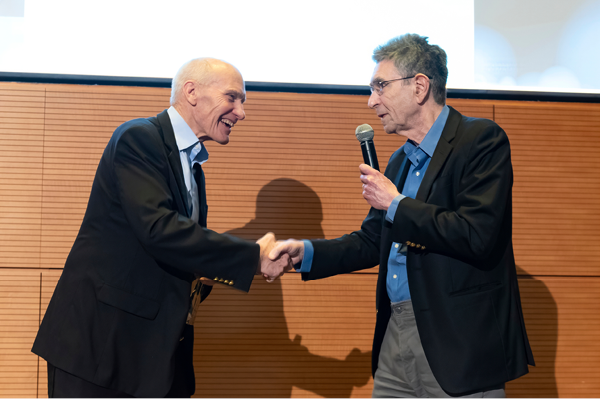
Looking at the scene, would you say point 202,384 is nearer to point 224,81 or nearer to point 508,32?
point 224,81

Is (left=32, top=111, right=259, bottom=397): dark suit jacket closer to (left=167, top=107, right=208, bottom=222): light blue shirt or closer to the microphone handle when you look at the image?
(left=167, top=107, right=208, bottom=222): light blue shirt

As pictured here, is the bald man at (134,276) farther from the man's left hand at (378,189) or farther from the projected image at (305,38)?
the projected image at (305,38)

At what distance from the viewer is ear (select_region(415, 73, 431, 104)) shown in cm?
161

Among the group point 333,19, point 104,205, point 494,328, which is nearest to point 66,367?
point 104,205

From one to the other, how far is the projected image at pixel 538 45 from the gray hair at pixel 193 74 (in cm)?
145

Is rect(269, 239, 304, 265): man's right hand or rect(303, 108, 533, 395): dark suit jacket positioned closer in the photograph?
rect(303, 108, 533, 395): dark suit jacket

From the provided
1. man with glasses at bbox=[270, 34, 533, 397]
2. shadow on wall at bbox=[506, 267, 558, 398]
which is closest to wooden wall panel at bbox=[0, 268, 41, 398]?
man with glasses at bbox=[270, 34, 533, 397]

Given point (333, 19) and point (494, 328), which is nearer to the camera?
point (494, 328)

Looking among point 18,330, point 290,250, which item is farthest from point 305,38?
point 18,330

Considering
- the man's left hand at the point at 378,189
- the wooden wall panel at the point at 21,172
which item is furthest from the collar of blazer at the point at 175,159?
the wooden wall panel at the point at 21,172

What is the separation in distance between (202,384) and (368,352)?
0.85 meters

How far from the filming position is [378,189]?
1440mm

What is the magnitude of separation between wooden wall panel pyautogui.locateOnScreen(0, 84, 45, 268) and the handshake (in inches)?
48.1

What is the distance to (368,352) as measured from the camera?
91.5 inches
